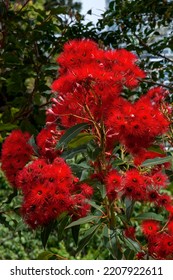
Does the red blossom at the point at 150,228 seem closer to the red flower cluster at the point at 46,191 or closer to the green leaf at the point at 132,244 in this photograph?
the green leaf at the point at 132,244

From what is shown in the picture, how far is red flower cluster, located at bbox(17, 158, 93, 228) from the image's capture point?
1.66m

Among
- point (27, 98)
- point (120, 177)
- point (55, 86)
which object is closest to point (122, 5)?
point (27, 98)

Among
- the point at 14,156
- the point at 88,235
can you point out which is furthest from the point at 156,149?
the point at 14,156

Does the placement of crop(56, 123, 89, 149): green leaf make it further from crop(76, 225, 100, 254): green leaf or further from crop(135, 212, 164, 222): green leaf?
crop(135, 212, 164, 222): green leaf

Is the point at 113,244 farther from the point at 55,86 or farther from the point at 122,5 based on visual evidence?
the point at 122,5

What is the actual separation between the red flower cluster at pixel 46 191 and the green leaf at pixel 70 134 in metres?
0.07

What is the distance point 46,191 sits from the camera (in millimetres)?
1649

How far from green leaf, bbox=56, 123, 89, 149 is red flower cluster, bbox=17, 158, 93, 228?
7cm

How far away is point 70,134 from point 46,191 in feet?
0.75

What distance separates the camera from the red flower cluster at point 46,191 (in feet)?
5.44

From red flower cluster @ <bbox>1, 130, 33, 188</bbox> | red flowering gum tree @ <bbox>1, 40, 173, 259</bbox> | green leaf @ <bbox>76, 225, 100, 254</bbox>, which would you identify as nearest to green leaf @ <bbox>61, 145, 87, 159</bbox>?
red flowering gum tree @ <bbox>1, 40, 173, 259</bbox>

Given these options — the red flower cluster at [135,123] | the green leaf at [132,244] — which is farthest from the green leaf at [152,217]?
the red flower cluster at [135,123]
